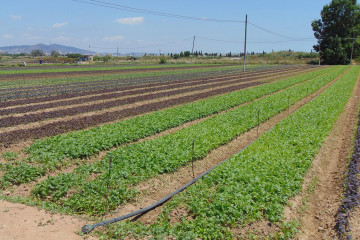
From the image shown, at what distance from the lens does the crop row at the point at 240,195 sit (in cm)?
603

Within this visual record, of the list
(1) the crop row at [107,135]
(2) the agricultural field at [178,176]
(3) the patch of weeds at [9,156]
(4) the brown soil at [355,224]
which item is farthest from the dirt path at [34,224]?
(4) the brown soil at [355,224]

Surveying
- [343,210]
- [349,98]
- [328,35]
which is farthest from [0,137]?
[328,35]

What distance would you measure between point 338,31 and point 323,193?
103387mm

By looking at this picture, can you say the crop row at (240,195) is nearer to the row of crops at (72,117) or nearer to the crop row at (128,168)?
the crop row at (128,168)

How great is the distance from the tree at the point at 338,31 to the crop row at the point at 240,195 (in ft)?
312

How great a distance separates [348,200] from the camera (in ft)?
23.8

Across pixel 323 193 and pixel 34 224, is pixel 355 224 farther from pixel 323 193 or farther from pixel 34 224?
pixel 34 224

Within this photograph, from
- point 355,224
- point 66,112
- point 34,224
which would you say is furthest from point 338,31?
point 34,224

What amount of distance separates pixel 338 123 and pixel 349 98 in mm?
10617

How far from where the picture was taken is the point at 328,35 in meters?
95.9

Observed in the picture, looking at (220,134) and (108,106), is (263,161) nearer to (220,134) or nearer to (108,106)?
(220,134)

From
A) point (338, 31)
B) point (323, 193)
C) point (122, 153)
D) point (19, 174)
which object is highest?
point (338, 31)

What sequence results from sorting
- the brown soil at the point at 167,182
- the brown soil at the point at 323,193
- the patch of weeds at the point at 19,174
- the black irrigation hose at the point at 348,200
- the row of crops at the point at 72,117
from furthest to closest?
the row of crops at the point at 72,117 < the patch of weeds at the point at 19,174 < the brown soil at the point at 167,182 < the brown soil at the point at 323,193 < the black irrigation hose at the point at 348,200

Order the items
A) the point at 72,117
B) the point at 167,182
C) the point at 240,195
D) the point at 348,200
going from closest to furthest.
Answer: the point at 240,195, the point at 348,200, the point at 167,182, the point at 72,117
